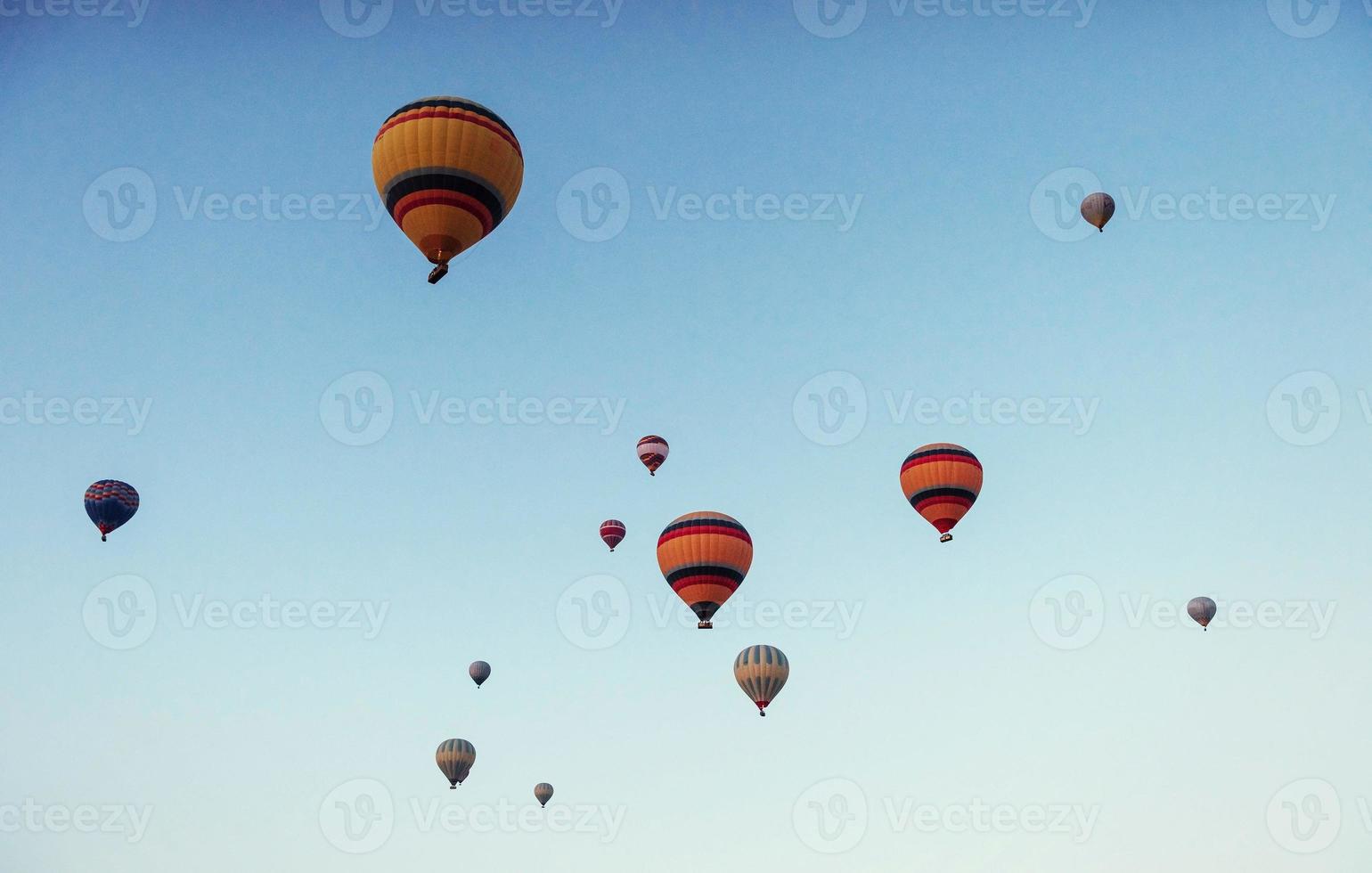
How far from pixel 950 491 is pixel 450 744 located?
93.3 ft

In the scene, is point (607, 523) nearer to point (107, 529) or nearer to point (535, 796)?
point (535, 796)

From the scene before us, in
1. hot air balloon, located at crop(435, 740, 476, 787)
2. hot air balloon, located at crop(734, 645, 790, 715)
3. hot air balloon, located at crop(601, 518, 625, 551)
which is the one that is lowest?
hot air balloon, located at crop(435, 740, 476, 787)

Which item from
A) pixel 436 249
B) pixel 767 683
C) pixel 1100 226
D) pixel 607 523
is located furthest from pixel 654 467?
pixel 436 249

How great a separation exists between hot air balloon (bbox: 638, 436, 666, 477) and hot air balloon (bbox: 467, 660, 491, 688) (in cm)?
1347

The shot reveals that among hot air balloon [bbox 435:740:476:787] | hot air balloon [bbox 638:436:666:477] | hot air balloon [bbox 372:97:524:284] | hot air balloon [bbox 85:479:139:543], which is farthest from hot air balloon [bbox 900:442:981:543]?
hot air balloon [bbox 85:479:139:543]

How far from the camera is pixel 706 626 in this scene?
36.5 m

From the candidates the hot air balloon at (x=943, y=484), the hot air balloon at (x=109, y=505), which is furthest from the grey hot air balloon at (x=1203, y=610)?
the hot air balloon at (x=109, y=505)

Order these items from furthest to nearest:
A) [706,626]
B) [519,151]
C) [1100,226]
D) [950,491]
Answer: [1100,226]
[950,491]
[706,626]
[519,151]

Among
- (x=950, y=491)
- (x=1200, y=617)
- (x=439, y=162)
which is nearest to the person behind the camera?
(x=439, y=162)

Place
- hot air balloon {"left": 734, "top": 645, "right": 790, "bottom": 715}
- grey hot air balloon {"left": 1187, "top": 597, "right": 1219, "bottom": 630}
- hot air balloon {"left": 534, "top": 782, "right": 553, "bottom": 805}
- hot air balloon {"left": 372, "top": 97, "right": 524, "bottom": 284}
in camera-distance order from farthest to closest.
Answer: hot air balloon {"left": 534, "top": 782, "right": 553, "bottom": 805}
grey hot air balloon {"left": 1187, "top": 597, "right": 1219, "bottom": 630}
hot air balloon {"left": 734, "top": 645, "right": 790, "bottom": 715}
hot air balloon {"left": 372, "top": 97, "right": 524, "bottom": 284}

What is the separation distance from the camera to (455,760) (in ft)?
172

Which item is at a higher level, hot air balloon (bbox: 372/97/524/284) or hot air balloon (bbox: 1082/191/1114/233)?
hot air balloon (bbox: 1082/191/1114/233)

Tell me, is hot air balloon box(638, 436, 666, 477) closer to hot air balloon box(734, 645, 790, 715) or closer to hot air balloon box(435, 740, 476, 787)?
hot air balloon box(734, 645, 790, 715)

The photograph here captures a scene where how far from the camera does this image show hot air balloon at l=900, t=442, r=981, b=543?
39.1m
